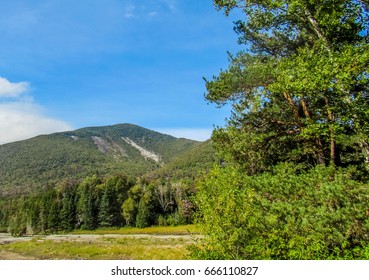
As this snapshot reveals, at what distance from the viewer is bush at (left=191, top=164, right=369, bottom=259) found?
33.0 feet

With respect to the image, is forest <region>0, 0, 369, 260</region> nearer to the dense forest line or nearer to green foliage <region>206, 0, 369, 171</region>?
green foliage <region>206, 0, 369, 171</region>

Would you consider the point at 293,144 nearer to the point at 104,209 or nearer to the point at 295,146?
the point at 295,146

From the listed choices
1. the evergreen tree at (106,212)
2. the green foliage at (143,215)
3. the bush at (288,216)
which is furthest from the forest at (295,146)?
the evergreen tree at (106,212)

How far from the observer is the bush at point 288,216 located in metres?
10.1

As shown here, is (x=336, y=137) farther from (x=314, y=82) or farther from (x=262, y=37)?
(x=262, y=37)

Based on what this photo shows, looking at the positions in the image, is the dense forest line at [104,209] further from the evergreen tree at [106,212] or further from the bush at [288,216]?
the bush at [288,216]

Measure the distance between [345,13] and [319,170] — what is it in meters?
6.23

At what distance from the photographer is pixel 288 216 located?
34.8 feet

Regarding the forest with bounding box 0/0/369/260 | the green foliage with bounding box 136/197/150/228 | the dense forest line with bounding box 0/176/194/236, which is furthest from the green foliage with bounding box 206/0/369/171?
the green foliage with bounding box 136/197/150/228

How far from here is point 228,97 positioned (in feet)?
51.2

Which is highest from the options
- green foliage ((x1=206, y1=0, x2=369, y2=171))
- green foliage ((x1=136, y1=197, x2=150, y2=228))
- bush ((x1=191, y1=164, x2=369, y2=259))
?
green foliage ((x1=206, y1=0, x2=369, y2=171))
